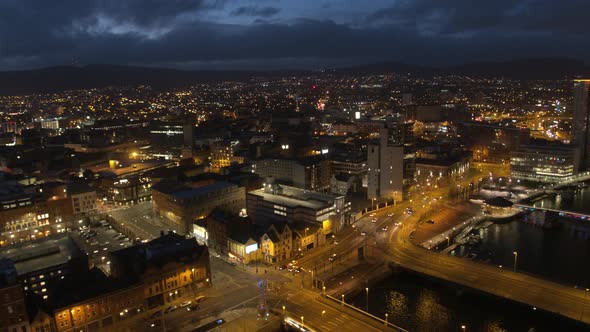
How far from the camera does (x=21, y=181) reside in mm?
52938

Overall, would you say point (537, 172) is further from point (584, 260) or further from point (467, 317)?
point (467, 317)

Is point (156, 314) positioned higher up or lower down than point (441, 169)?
lower down

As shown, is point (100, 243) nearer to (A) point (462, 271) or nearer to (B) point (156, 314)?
(B) point (156, 314)

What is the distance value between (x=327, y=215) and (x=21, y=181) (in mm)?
39851

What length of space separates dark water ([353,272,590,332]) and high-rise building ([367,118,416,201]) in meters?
18.7

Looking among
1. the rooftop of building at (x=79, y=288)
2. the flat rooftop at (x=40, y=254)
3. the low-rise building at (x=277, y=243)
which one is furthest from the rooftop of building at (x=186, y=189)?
the rooftop of building at (x=79, y=288)

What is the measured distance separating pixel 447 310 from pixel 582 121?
54062 millimetres

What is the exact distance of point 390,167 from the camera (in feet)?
164

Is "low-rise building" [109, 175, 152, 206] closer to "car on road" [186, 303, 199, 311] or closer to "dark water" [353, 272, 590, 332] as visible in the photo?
"car on road" [186, 303, 199, 311]

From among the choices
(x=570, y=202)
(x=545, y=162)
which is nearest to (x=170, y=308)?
(x=570, y=202)

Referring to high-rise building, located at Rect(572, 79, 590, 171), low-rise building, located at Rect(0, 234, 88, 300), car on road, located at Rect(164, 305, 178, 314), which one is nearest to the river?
car on road, located at Rect(164, 305, 178, 314)

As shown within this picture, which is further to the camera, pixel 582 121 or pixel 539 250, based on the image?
pixel 582 121

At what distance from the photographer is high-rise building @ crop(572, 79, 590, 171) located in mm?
65438

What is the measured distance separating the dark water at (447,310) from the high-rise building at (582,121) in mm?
47919
